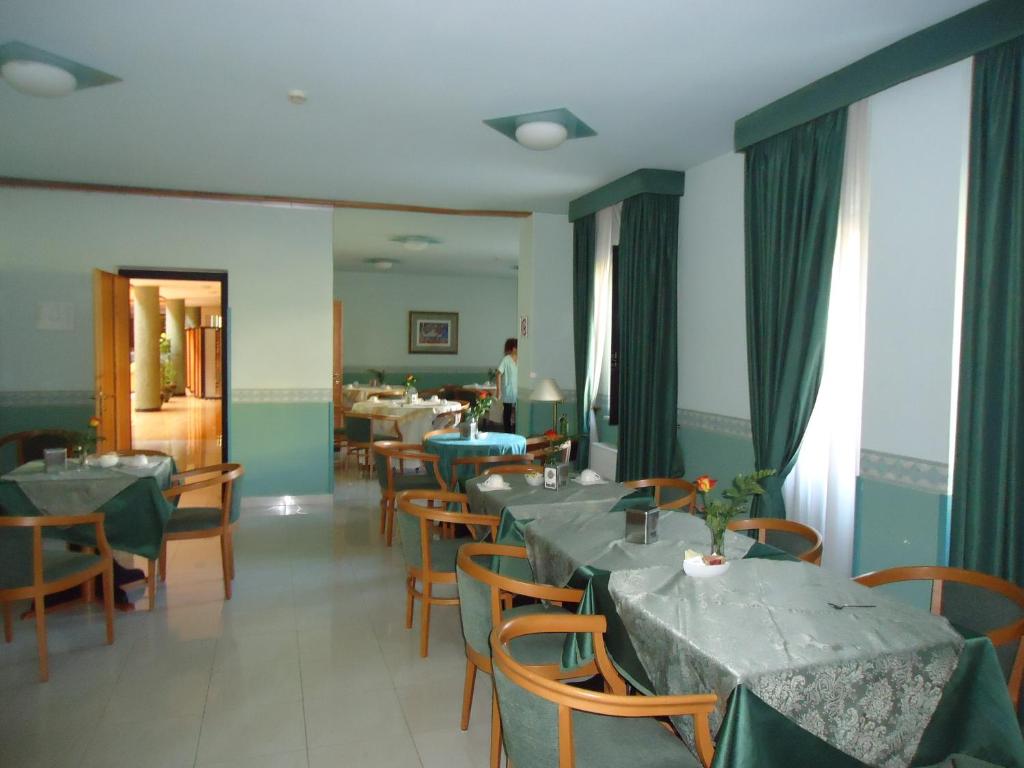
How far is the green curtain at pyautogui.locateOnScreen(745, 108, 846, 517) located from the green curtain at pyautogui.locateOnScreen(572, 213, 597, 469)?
2.23 meters

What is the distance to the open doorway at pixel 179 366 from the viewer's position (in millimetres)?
8945

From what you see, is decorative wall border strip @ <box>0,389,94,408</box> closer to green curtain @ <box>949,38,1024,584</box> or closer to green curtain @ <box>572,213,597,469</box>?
green curtain @ <box>572,213,597,469</box>

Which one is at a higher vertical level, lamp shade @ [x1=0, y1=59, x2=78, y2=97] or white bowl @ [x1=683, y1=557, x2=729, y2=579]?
lamp shade @ [x1=0, y1=59, x2=78, y2=97]

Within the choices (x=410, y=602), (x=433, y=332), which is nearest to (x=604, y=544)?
(x=410, y=602)

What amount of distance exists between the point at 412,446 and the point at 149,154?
2.76m

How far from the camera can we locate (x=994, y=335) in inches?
106

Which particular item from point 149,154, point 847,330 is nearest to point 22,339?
point 149,154

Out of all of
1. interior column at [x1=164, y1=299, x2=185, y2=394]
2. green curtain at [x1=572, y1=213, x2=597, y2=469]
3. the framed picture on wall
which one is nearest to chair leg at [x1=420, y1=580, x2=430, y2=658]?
green curtain at [x1=572, y1=213, x2=597, y2=469]

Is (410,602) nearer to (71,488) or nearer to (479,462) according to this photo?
(479,462)

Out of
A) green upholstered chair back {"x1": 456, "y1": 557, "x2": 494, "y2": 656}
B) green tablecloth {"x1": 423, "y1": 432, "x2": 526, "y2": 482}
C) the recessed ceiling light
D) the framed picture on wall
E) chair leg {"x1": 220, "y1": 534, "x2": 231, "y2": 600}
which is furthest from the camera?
the framed picture on wall

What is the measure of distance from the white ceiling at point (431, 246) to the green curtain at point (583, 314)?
0.91m

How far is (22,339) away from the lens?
5832mm

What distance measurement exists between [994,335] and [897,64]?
1.28 meters

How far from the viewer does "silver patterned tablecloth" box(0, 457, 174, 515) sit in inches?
139
